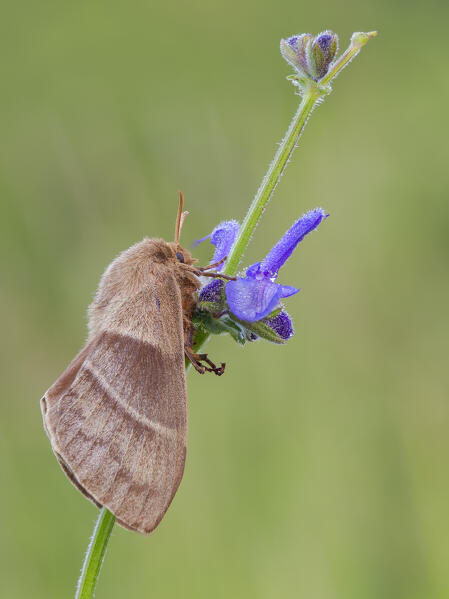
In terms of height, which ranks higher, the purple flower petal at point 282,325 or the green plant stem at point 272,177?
the green plant stem at point 272,177

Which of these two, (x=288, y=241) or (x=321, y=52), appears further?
(x=288, y=241)

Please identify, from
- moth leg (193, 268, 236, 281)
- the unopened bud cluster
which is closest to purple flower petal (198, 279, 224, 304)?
moth leg (193, 268, 236, 281)

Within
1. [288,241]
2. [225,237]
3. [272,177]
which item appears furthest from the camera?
[225,237]

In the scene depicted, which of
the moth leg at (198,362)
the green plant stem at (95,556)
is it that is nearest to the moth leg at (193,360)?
the moth leg at (198,362)

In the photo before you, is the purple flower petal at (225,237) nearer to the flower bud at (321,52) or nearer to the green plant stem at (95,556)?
the flower bud at (321,52)

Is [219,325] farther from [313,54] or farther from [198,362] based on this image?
[313,54]

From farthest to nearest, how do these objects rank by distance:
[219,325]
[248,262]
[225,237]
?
[248,262] < [225,237] < [219,325]

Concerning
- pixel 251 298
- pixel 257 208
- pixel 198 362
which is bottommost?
pixel 198 362

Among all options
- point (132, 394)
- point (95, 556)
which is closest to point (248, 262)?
point (132, 394)
